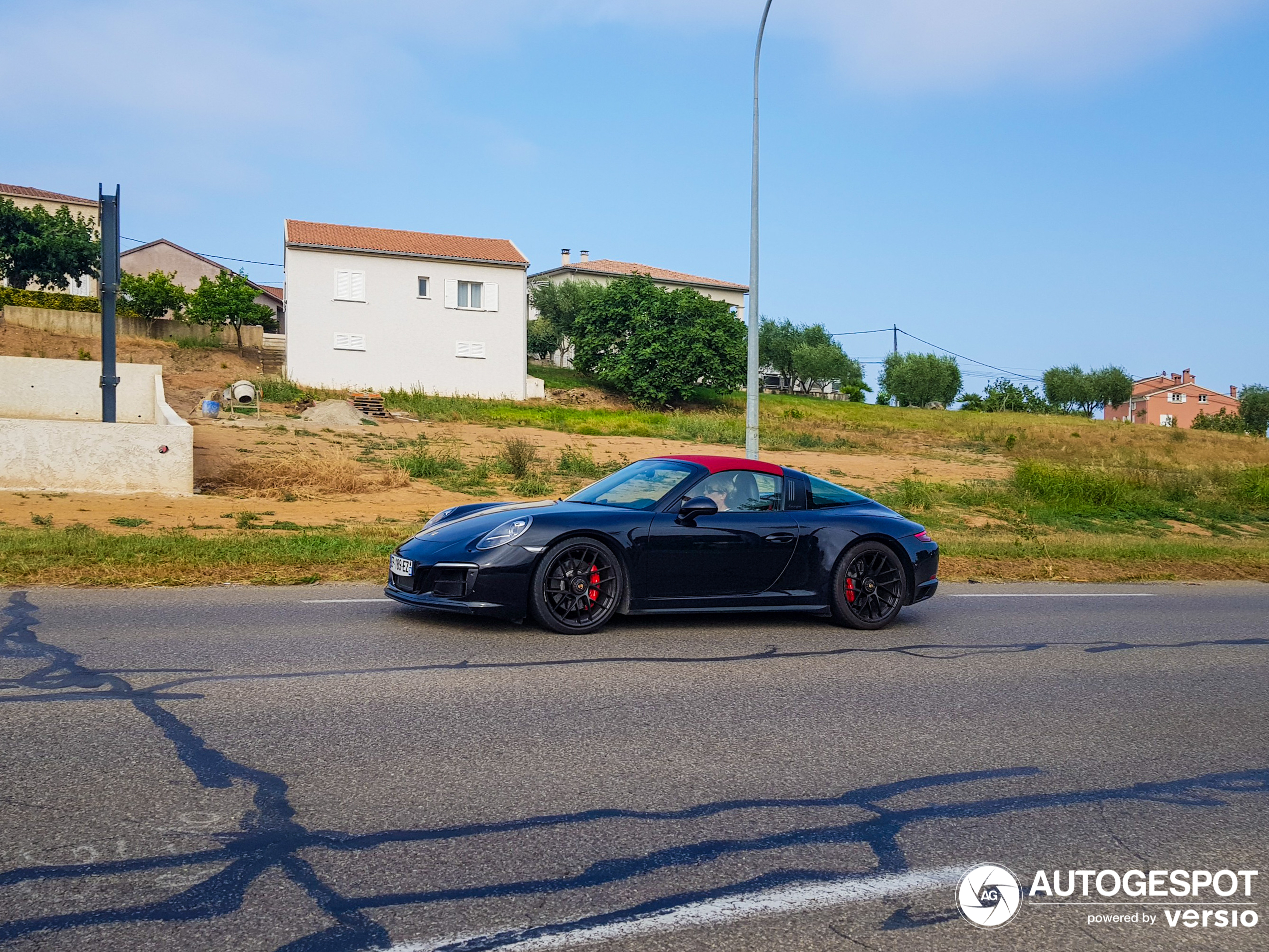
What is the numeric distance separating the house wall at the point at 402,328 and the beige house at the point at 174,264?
79.7 ft

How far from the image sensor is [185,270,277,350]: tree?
52.3 meters

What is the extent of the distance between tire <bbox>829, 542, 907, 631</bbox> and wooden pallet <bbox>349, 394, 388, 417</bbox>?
100ft

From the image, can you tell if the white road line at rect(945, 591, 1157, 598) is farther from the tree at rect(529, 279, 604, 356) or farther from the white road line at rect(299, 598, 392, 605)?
the tree at rect(529, 279, 604, 356)

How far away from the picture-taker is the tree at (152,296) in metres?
53.8

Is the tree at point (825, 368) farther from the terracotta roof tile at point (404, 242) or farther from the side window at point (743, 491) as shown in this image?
the side window at point (743, 491)

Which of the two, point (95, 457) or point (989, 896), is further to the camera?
point (95, 457)

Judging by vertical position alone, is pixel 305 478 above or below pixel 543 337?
below

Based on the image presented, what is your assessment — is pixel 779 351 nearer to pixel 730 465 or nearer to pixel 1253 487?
pixel 1253 487

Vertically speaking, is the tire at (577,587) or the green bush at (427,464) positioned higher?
the green bush at (427,464)

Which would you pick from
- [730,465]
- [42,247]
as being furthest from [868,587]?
[42,247]

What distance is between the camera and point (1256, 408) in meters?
94.1

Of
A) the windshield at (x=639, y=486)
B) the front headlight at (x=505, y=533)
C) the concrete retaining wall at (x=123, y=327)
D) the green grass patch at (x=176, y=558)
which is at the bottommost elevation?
the green grass patch at (x=176, y=558)

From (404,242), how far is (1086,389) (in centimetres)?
7179

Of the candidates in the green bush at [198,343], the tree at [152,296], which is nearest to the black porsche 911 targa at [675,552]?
the green bush at [198,343]
